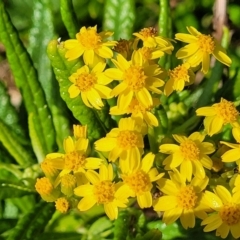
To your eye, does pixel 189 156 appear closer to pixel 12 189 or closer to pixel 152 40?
pixel 152 40

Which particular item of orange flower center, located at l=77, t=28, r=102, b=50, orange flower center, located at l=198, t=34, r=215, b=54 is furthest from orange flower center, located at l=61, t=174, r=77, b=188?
orange flower center, located at l=198, t=34, r=215, b=54

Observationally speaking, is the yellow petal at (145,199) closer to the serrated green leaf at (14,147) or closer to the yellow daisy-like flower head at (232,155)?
the yellow daisy-like flower head at (232,155)

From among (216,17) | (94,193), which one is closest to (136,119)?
(94,193)

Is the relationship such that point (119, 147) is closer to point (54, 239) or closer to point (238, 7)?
point (54, 239)

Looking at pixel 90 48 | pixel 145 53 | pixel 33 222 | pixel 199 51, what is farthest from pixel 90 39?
pixel 33 222

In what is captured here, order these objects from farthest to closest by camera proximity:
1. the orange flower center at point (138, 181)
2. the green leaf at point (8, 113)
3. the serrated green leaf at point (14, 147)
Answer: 1. the green leaf at point (8, 113)
2. the serrated green leaf at point (14, 147)
3. the orange flower center at point (138, 181)

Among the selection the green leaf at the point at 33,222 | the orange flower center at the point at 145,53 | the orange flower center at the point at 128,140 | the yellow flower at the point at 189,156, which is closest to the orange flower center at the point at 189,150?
the yellow flower at the point at 189,156

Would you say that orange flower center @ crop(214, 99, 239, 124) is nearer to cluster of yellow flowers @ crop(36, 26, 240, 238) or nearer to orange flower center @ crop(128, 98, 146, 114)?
cluster of yellow flowers @ crop(36, 26, 240, 238)
